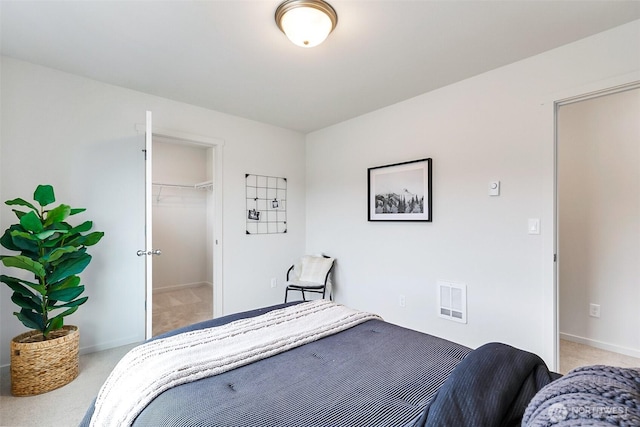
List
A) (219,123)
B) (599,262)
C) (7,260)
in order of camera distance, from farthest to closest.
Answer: (219,123) → (599,262) → (7,260)

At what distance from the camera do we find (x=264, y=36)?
6.66ft

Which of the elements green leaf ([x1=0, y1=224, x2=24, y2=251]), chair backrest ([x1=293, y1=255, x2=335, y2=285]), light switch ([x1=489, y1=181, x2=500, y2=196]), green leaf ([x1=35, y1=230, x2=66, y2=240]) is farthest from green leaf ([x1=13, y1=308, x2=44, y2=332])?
light switch ([x1=489, y1=181, x2=500, y2=196])

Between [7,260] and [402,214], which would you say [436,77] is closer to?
[402,214]

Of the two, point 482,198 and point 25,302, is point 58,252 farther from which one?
point 482,198

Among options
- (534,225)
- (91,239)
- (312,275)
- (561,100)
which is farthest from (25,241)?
(561,100)

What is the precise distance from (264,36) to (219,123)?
5.50 ft

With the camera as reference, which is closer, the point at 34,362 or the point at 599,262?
the point at 34,362

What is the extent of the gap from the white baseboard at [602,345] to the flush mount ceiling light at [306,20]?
3.65 metres

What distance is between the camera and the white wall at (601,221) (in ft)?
8.79

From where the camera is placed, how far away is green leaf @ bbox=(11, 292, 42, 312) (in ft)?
6.91

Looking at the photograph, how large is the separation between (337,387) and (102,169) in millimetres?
2890

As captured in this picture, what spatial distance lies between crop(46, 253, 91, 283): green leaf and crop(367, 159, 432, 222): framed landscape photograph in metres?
2.72

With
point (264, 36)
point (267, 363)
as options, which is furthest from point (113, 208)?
point (267, 363)

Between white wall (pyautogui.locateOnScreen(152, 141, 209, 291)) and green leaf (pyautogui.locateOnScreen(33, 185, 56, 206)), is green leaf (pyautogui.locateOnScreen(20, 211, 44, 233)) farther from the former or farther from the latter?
white wall (pyautogui.locateOnScreen(152, 141, 209, 291))
